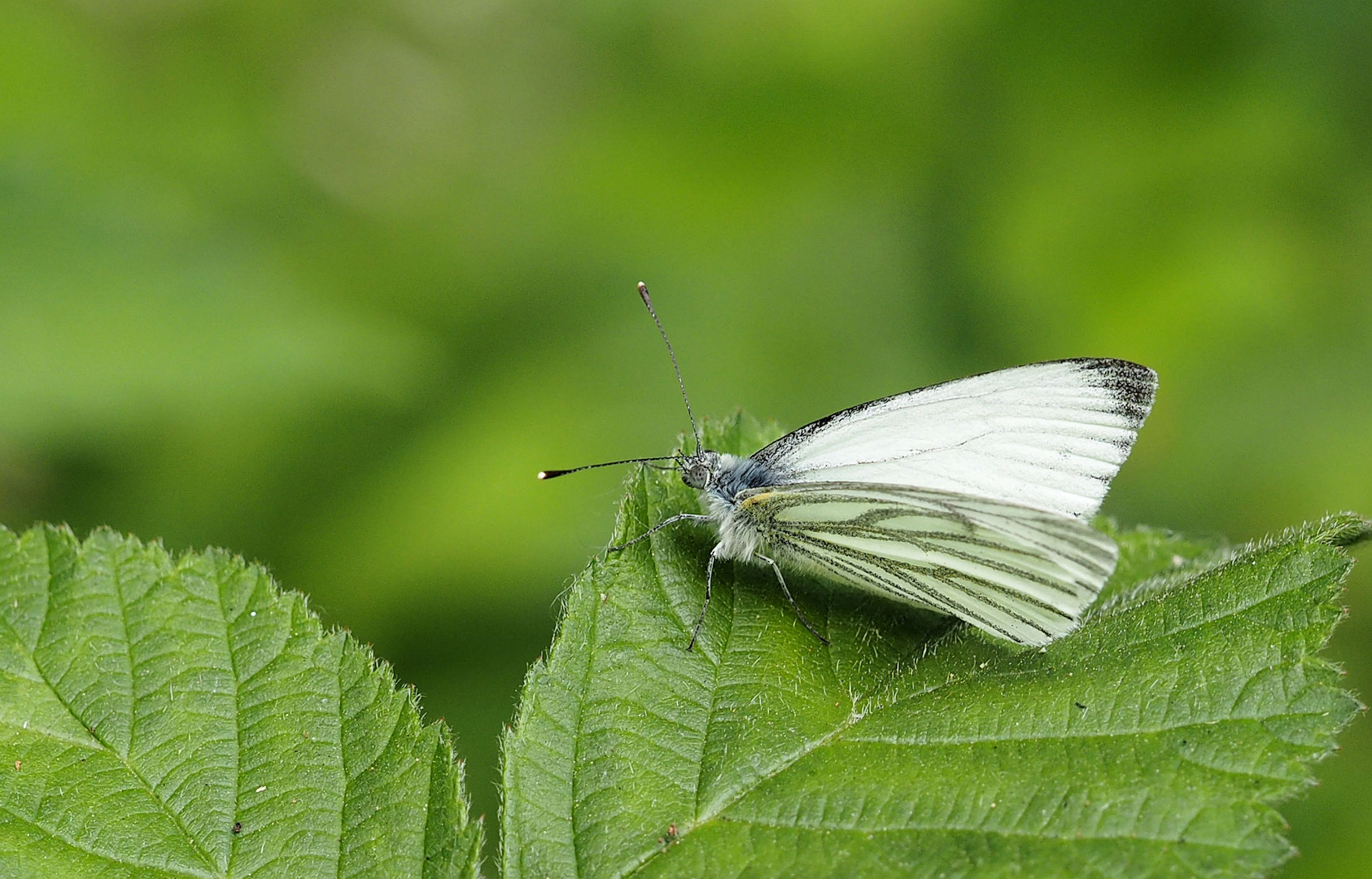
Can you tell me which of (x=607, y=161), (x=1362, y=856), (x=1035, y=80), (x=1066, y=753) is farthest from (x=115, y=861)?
(x=1035, y=80)

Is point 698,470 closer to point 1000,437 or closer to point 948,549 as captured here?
point 948,549

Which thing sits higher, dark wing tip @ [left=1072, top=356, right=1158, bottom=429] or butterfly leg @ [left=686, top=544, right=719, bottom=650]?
dark wing tip @ [left=1072, top=356, right=1158, bottom=429]

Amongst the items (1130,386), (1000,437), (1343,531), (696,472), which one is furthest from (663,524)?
(1343,531)

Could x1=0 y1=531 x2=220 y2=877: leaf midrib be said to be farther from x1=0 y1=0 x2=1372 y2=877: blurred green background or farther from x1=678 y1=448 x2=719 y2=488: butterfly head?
x1=0 y1=0 x2=1372 y2=877: blurred green background

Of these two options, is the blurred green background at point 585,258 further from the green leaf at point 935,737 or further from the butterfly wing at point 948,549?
the green leaf at point 935,737

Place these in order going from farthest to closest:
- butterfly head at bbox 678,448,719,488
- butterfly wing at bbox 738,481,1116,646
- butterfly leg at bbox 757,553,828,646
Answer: butterfly head at bbox 678,448,719,488
butterfly leg at bbox 757,553,828,646
butterfly wing at bbox 738,481,1116,646

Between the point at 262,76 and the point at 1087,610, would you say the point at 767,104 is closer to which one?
the point at 262,76

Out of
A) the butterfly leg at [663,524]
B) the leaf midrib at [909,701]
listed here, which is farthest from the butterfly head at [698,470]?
the leaf midrib at [909,701]

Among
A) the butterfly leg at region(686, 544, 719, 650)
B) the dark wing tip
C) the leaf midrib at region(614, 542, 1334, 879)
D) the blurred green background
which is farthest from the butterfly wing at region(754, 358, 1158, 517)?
the blurred green background
